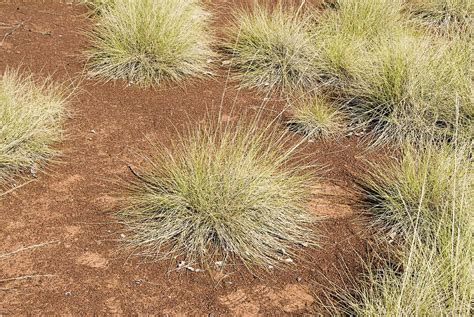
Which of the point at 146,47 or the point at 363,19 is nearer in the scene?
the point at 146,47

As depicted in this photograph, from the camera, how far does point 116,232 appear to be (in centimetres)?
354

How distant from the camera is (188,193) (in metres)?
3.57

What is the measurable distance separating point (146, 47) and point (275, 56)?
1.23 m

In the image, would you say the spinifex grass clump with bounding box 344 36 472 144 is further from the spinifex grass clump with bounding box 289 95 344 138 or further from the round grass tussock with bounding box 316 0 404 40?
the round grass tussock with bounding box 316 0 404 40

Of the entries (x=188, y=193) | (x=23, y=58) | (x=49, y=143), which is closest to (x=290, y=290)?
(x=188, y=193)

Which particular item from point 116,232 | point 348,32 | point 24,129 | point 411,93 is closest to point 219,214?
point 116,232

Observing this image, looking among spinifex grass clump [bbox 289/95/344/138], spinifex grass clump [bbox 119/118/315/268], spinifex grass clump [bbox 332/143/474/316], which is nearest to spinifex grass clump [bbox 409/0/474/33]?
spinifex grass clump [bbox 289/95/344/138]

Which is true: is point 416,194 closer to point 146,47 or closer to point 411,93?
point 411,93

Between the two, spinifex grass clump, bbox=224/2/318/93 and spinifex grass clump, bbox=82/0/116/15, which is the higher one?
spinifex grass clump, bbox=224/2/318/93

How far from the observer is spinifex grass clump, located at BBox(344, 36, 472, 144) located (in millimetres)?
4781

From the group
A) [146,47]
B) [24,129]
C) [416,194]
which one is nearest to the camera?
[416,194]

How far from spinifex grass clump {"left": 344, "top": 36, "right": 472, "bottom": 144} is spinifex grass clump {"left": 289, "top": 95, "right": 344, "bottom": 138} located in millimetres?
170

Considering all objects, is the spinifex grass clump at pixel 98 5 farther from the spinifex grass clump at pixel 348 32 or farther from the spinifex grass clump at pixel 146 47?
the spinifex grass clump at pixel 348 32

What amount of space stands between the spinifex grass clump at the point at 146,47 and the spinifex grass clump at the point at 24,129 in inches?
40.3
